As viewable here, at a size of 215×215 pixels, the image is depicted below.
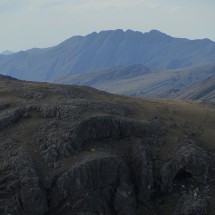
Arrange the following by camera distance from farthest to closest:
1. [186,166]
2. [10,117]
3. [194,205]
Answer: [10,117], [186,166], [194,205]

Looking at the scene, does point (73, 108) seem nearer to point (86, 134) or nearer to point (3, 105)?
point (86, 134)

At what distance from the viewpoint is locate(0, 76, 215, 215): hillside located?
48.4 m

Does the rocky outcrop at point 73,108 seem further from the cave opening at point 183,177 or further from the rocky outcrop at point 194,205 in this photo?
the rocky outcrop at point 194,205

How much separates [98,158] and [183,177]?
11.2 meters

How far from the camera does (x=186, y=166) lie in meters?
55.1

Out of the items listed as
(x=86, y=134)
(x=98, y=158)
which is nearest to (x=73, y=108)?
(x=86, y=134)

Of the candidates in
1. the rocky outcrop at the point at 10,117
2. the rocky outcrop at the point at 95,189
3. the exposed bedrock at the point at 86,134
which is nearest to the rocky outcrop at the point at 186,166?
the rocky outcrop at the point at 95,189

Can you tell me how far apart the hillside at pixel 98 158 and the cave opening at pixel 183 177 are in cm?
12

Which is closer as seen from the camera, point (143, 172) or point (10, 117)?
point (143, 172)

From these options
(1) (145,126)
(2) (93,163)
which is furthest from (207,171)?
(2) (93,163)

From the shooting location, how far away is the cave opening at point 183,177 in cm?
5437

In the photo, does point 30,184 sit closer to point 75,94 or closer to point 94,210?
point 94,210

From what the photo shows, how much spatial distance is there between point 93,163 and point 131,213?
22.6 ft

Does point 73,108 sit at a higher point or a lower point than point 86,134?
higher
